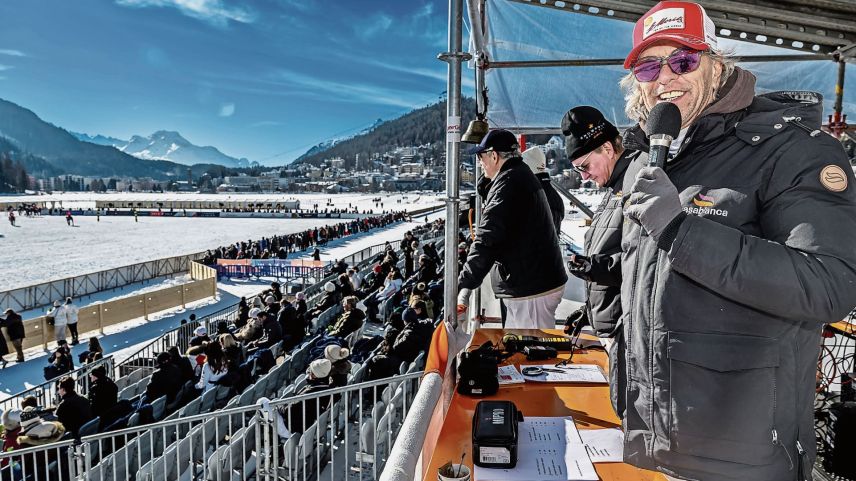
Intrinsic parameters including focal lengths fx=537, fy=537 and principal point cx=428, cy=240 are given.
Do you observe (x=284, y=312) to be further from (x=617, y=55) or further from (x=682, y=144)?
(x=682, y=144)

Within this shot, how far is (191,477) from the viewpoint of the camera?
4.44 m

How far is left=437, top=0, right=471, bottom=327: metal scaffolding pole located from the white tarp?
2.34 m

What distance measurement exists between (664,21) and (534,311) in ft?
8.61

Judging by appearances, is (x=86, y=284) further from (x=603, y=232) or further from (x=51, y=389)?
(x=603, y=232)

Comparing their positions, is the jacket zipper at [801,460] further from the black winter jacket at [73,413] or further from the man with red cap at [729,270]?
the black winter jacket at [73,413]

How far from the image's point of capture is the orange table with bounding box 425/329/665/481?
74.9 inches

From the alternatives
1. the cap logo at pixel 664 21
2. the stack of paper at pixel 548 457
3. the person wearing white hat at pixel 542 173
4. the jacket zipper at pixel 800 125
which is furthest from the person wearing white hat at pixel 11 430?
the jacket zipper at pixel 800 125

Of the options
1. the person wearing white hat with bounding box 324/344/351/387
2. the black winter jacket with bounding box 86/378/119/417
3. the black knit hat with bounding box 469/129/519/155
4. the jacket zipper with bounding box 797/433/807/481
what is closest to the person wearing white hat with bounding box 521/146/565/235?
the black knit hat with bounding box 469/129/519/155

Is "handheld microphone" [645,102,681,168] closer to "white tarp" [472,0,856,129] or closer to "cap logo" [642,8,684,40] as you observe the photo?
"cap logo" [642,8,684,40]

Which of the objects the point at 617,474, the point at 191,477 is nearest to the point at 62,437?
the point at 191,477

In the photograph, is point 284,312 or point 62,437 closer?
point 62,437

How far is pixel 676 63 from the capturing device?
146 centimetres

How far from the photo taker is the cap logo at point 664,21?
4.90 feet

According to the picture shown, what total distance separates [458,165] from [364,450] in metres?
2.93
